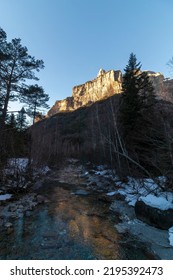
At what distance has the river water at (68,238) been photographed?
4016mm

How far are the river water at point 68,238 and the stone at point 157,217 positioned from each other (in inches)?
45.4

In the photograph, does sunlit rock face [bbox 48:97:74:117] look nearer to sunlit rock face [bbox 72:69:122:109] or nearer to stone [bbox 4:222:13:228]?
sunlit rock face [bbox 72:69:122:109]

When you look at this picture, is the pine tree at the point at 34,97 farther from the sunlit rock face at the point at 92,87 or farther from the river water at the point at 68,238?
the sunlit rock face at the point at 92,87

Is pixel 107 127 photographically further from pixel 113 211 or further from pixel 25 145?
pixel 113 211

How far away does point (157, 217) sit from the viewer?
18.0 feet

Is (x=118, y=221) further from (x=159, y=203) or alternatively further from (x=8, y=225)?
(x=8, y=225)

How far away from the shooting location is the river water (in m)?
4.02

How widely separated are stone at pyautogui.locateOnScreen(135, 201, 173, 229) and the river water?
1.15 metres

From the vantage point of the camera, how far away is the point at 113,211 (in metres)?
7.20

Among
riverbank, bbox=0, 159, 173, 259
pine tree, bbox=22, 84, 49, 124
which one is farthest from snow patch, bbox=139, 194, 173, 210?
pine tree, bbox=22, 84, 49, 124

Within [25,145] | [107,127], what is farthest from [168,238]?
[25,145]

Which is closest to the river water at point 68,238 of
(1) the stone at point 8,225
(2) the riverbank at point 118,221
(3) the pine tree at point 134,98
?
(2) the riverbank at point 118,221

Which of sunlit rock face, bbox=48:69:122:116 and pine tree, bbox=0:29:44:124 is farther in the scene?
sunlit rock face, bbox=48:69:122:116

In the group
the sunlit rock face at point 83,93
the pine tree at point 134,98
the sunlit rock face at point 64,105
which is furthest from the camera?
the sunlit rock face at point 64,105
